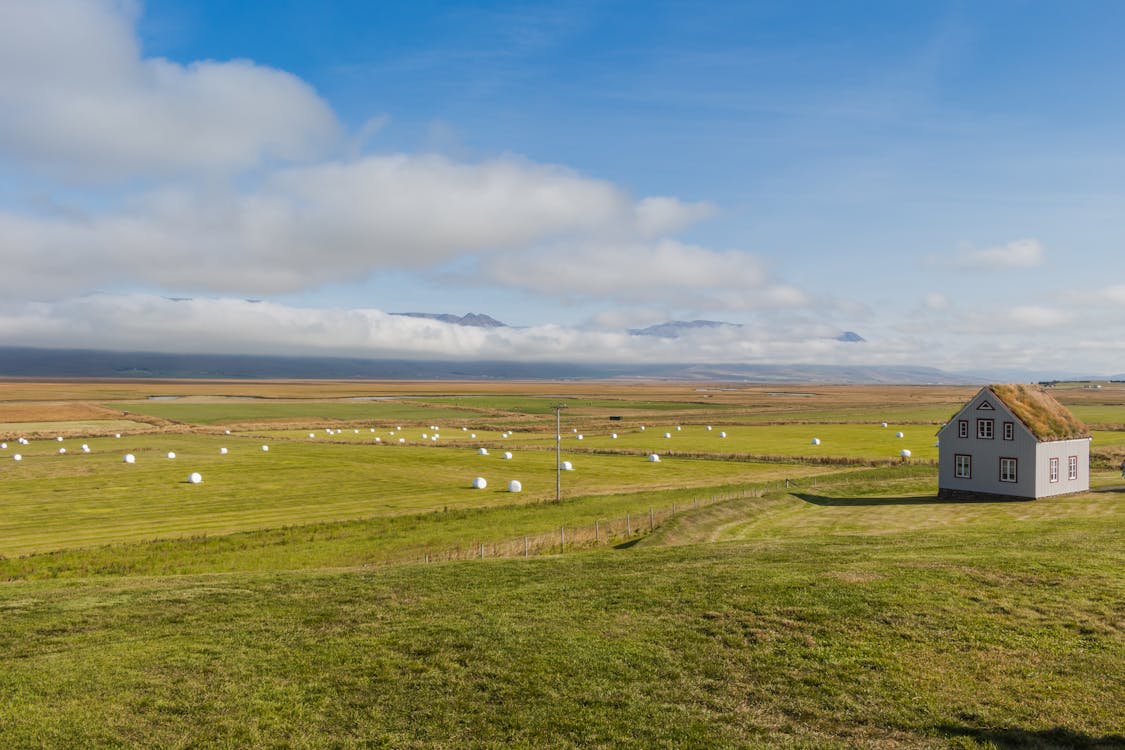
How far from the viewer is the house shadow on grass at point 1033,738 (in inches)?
489

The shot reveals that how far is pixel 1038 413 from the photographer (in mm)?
55844

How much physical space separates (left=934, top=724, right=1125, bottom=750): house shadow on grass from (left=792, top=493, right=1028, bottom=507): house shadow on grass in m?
Result: 43.3

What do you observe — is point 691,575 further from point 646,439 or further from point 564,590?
point 646,439

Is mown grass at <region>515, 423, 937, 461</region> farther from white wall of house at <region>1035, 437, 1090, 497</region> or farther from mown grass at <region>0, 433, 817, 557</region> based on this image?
white wall of house at <region>1035, 437, 1090, 497</region>

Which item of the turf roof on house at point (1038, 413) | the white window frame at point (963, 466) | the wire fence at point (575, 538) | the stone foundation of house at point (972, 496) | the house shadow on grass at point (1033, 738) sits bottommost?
the wire fence at point (575, 538)

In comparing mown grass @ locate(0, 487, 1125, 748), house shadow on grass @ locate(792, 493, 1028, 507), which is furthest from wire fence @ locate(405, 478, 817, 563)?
mown grass @ locate(0, 487, 1125, 748)

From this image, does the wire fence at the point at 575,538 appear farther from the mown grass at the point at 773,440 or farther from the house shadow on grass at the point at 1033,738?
the mown grass at the point at 773,440

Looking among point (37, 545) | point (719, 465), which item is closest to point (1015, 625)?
point (37, 545)

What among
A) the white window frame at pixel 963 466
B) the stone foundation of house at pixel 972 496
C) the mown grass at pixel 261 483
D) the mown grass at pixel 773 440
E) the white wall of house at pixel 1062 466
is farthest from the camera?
the mown grass at pixel 773 440

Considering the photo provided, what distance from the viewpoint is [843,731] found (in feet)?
43.1

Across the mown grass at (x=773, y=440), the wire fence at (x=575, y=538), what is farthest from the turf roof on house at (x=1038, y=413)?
the mown grass at (x=773, y=440)

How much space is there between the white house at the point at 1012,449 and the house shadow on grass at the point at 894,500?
0.61 meters

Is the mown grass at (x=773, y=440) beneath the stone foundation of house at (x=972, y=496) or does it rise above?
beneath

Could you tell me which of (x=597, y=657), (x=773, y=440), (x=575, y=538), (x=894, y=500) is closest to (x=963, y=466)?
(x=894, y=500)
